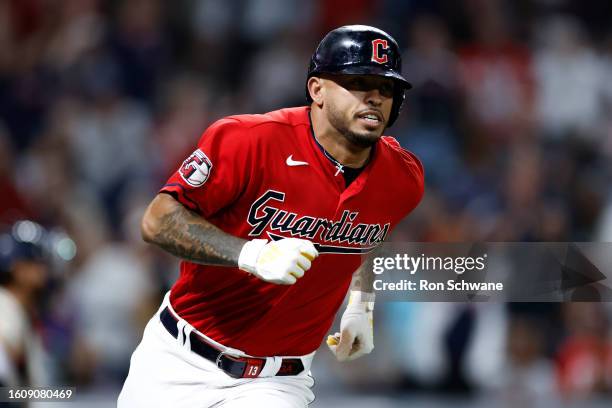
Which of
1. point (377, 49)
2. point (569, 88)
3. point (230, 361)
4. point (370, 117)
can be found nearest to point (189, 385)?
point (230, 361)

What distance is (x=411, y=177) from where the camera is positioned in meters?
4.58

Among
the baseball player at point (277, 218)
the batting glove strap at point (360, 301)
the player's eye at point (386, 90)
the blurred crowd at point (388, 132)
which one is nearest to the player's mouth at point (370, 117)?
the baseball player at point (277, 218)

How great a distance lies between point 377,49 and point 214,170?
82 centimetres

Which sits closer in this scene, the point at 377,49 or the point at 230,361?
the point at 377,49

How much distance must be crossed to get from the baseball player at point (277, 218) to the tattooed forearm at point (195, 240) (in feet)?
0.04

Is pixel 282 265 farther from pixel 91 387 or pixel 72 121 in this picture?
pixel 72 121

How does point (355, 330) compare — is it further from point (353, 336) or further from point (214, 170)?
point (214, 170)

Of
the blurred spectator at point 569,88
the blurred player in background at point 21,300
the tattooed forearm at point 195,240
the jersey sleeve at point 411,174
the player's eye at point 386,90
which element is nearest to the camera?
the tattooed forearm at point 195,240

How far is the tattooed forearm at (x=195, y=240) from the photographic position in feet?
12.4

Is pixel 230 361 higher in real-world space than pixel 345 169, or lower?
lower

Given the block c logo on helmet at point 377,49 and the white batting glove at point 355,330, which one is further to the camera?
the white batting glove at point 355,330

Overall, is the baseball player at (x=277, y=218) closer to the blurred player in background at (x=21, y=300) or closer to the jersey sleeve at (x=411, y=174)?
the jersey sleeve at (x=411, y=174)

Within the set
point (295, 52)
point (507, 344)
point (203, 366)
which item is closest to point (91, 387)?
point (507, 344)

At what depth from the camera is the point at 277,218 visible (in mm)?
4160
